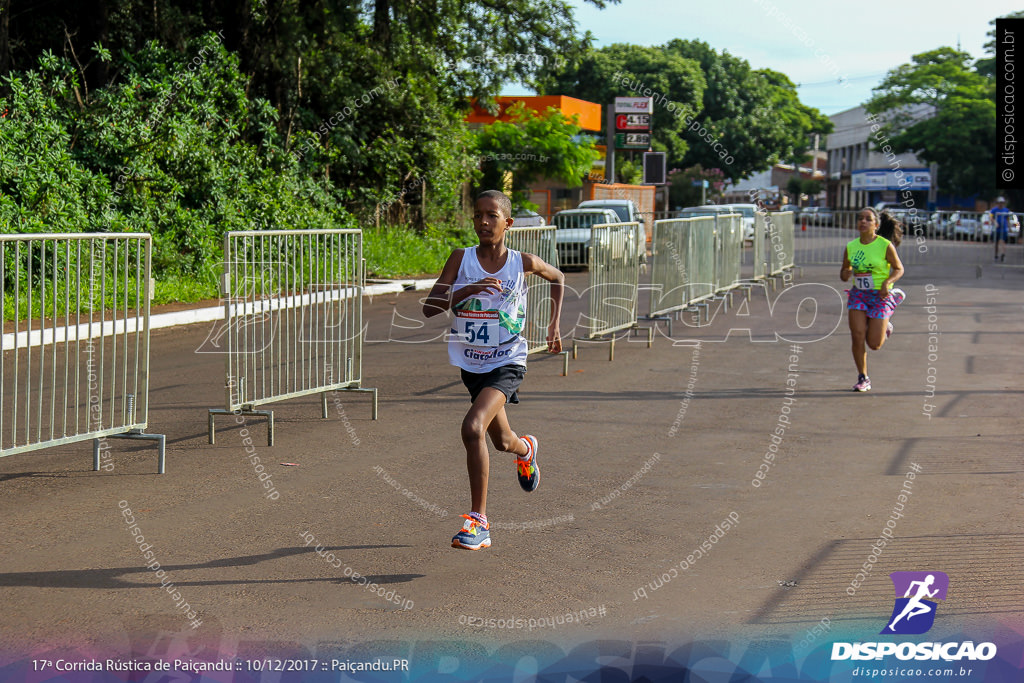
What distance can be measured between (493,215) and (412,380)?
19.1ft

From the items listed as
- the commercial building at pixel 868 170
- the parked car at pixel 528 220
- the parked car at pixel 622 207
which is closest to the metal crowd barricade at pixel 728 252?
the parked car at pixel 528 220

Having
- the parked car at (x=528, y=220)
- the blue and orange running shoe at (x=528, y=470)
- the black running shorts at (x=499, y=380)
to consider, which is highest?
the parked car at (x=528, y=220)

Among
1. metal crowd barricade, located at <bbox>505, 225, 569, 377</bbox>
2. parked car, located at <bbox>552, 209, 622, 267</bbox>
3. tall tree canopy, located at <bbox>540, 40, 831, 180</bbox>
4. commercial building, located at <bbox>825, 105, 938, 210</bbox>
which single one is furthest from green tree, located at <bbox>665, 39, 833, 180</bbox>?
metal crowd barricade, located at <bbox>505, 225, 569, 377</bbox>

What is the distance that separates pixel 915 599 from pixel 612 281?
874cm

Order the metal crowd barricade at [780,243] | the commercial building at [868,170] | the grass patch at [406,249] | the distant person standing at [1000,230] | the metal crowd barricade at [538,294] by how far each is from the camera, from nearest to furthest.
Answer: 1. the metal crowd barricade at [538,294]
2. the grass patch at [406,249]
3. the metal crowd barricade at [780,243]
4. the distant person standing at [1000,230]
5. the commercial building at [868,170]

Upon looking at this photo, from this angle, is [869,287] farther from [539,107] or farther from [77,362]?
[539,107]

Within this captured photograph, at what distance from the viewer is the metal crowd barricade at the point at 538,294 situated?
1202cm

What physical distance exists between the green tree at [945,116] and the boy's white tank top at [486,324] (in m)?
61.5

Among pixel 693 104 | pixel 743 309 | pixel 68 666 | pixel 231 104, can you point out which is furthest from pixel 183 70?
pixel 693 104

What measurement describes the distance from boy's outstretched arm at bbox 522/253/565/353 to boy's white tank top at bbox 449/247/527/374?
168 mm

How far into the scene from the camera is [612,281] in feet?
44.1

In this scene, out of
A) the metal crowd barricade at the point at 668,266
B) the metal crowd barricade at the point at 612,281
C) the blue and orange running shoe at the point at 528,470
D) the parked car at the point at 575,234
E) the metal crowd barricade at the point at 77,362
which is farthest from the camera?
the parked car at the point at 575,234

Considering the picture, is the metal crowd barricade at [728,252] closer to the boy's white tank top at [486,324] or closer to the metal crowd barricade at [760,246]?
the metal crowd barricade at [760,246]

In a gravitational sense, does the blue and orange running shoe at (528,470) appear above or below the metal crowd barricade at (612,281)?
below
